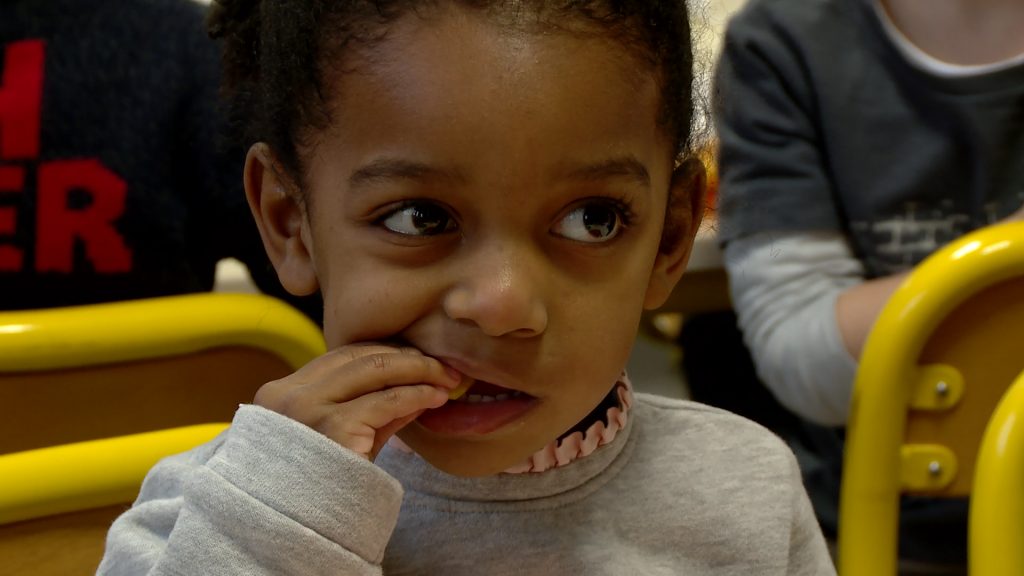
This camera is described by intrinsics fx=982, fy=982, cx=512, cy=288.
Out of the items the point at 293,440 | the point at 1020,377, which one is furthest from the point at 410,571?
the point at 1020,377

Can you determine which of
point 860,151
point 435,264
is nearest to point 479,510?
point 435,264

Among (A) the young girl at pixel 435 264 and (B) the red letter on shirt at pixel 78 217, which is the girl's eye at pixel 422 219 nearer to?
(A) the young girl at pixel 435 264

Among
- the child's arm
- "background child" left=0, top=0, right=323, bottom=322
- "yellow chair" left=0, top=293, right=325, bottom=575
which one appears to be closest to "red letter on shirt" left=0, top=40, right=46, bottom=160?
"background child" left=0, top=0, right=323, bottom=322

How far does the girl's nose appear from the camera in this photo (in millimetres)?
534

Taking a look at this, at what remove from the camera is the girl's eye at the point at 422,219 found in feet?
1.83

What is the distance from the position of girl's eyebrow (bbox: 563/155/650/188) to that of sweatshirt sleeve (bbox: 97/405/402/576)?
0.21m

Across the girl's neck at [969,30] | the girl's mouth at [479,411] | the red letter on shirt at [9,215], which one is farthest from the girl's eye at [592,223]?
the girl's neck at [969,30]

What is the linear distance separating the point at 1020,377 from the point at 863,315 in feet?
0.62

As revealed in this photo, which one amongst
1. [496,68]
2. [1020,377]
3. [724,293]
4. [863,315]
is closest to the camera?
[496,68]

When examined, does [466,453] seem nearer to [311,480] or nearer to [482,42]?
[311,480]

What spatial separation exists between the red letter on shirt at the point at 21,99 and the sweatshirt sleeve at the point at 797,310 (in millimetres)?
741

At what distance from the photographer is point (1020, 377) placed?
30.7 inches

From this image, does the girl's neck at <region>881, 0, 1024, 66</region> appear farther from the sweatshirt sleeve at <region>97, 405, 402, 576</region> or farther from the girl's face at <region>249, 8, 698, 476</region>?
the sweatshirt sleeve at <region>97, 405, 402, 576</region>

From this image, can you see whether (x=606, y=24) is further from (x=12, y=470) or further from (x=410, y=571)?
(x=12, y=470)
